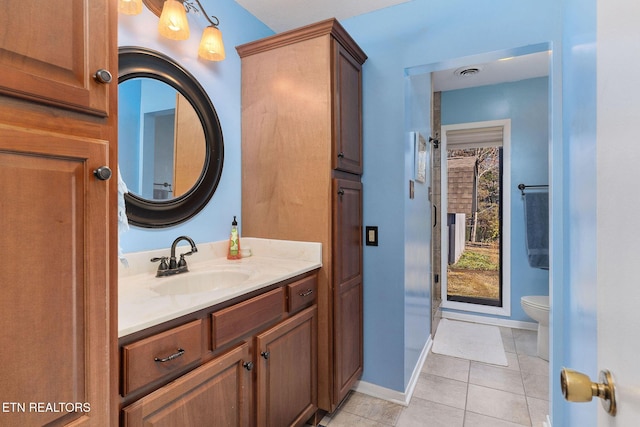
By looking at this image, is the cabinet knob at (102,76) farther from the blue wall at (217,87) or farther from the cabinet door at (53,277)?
the blue wall at (217,87)

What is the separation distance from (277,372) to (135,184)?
1.09 metres

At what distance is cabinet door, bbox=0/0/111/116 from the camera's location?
603 mm

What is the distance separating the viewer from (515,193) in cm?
324

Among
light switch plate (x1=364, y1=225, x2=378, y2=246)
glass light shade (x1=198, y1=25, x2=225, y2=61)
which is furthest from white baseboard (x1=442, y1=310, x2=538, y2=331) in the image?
glass light shade (x1=198, y1=25, x2=225, y2=61)

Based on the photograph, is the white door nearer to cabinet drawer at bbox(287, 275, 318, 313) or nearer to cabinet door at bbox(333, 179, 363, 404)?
cabinet drawer at bbox(287, 275, 318, 313)

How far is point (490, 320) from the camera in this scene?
3.38 m

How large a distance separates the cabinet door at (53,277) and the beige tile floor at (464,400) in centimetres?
150

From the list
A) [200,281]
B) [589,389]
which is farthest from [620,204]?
[200,281]

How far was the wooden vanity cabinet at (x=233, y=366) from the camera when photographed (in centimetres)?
90

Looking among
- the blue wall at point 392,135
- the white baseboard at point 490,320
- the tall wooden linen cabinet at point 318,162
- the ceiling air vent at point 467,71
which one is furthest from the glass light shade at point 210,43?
the white baseboard at point 490,320

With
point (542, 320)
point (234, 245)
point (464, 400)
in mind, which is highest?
point (234, 245)

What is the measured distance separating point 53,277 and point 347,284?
1.47 meters

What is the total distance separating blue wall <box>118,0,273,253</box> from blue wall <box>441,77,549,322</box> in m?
2.48

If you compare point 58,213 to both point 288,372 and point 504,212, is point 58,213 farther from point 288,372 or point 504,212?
point 504,212
